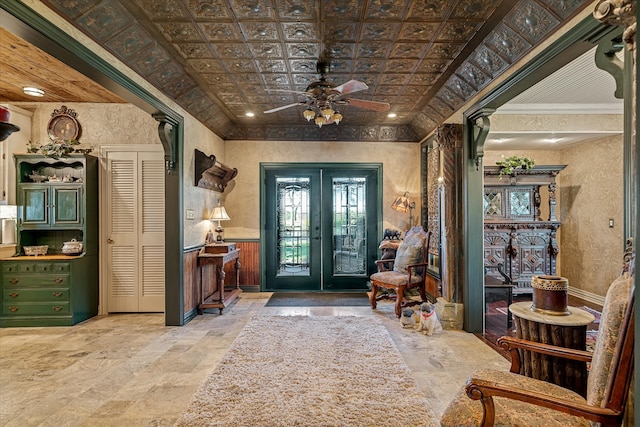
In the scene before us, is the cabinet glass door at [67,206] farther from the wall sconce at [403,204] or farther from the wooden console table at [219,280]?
the wall sconce at [403,204]

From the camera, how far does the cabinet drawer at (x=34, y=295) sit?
3.98 meters

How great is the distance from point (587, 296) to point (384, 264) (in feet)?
11.3

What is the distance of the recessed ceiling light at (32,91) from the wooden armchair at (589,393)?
17.5ft

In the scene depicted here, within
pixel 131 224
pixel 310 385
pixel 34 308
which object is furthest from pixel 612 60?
pixel 34 308

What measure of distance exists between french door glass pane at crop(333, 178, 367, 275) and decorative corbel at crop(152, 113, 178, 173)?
285 centimetres

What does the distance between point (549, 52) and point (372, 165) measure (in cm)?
359

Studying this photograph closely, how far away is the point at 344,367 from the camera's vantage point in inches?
113

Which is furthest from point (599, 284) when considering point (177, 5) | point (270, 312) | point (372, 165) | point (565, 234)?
point (177, 5)

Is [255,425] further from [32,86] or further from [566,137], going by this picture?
[566,137]

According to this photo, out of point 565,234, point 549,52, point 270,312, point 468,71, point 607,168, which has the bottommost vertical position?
point 270,312

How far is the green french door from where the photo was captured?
5.88 meters

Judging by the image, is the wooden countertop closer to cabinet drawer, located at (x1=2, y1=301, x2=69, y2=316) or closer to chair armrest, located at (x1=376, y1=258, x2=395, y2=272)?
cabinet drawer, located at (x1=2, y1=301, x2=69, y2=316)

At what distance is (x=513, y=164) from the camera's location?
5570 mm

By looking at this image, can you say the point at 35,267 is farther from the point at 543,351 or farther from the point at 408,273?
the point at 543,351
